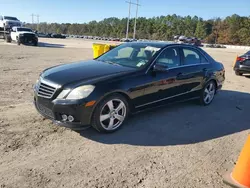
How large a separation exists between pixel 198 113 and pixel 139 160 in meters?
2.81

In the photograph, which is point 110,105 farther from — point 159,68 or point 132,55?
point 132,55

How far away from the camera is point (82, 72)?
15.5 feet

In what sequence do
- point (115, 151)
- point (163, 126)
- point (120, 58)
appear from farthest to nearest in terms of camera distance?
point (120, 58), point (163, 126), point (115, 151)

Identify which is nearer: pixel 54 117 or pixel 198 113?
pixel 54 117

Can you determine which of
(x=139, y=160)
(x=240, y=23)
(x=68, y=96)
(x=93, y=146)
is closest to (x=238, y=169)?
(x=139, y=160)

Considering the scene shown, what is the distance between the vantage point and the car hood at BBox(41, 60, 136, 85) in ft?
14.5

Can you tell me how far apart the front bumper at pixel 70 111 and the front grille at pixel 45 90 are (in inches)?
3.4

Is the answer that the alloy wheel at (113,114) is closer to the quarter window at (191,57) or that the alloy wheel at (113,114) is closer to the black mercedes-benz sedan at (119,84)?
the black mercedes-benz sedan at (119,84)

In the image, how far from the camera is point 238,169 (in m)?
3.34

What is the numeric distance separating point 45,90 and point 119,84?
4.00 feet

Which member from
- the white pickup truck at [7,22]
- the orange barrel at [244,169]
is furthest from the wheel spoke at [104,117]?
the white pickup truck at [7,22]

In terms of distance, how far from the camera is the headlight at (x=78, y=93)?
4164 millimetres

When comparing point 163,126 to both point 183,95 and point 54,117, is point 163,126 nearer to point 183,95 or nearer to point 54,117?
point 183,95

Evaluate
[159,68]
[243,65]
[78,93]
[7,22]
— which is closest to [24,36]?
[7,22]
